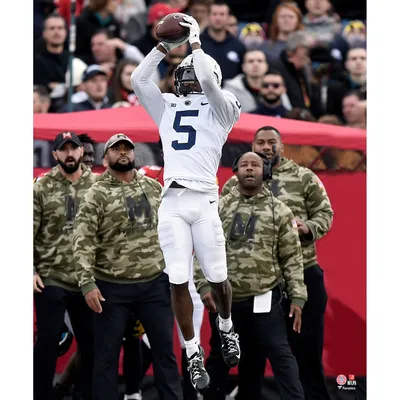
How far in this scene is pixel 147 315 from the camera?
5867 millimetres

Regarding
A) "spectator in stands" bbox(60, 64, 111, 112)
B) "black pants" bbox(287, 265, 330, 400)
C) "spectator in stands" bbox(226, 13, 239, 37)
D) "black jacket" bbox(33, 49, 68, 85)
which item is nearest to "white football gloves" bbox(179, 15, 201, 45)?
"black pants" bbox(287, 265, 330, 400)

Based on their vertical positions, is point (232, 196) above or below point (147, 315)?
above

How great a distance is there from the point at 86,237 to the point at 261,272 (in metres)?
1.01

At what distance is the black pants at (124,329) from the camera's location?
19.0ft

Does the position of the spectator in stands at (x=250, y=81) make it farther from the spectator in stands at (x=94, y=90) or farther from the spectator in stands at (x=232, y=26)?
the spectator in stands at (x=94, y=90)

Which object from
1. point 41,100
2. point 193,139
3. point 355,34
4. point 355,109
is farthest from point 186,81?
point 355,34

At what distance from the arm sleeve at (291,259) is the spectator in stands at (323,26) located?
11.6ft

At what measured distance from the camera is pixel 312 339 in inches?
247

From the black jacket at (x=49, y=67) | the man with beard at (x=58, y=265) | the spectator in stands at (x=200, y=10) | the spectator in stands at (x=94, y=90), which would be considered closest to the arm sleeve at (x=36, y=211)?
the man with beard at (x=58, y=265)

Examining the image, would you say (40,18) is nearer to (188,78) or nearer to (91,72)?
(91,72)

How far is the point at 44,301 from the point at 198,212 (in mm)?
1500

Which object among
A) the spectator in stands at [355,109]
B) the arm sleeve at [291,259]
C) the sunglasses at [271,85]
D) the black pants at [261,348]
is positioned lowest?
the black pants at [261,348]

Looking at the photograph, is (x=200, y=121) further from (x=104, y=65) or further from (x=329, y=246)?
(x=104, y=65)

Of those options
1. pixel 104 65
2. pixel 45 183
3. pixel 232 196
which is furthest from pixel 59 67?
pixel 232 196
